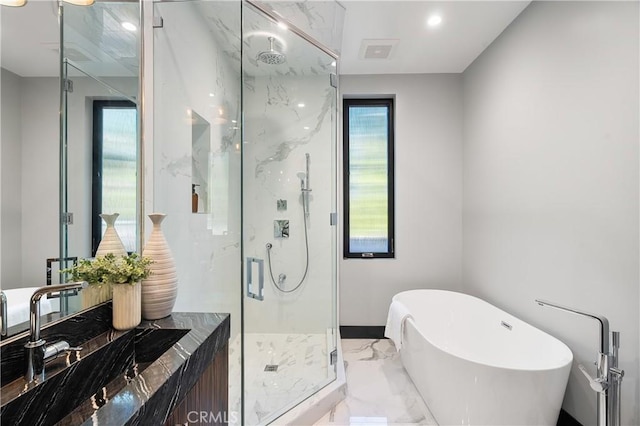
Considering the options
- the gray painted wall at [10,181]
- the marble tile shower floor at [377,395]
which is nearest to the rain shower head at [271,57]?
the gray painted wall at [10,181]

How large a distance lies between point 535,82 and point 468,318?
6.26ft

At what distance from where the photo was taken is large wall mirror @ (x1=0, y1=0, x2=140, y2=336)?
2.52 feet

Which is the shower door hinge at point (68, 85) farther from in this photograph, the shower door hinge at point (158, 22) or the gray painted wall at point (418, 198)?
the gray painted wall at point (418, 198)

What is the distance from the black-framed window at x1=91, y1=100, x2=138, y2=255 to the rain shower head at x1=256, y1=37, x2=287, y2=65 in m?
1.28

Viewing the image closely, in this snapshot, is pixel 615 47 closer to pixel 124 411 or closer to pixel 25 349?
pixel 124 411

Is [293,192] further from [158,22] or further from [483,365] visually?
[483,365]

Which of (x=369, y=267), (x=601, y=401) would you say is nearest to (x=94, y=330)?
(x=601, y=401)

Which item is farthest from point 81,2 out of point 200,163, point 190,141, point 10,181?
point 200,163

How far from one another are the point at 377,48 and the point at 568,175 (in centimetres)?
177

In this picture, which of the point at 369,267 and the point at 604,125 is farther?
the point at 369,267

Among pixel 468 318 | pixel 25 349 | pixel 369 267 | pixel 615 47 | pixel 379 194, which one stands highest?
pixel 615 47

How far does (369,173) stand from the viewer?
10.4ft

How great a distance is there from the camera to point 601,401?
1.28 meters

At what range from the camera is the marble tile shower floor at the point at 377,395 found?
1849mm
